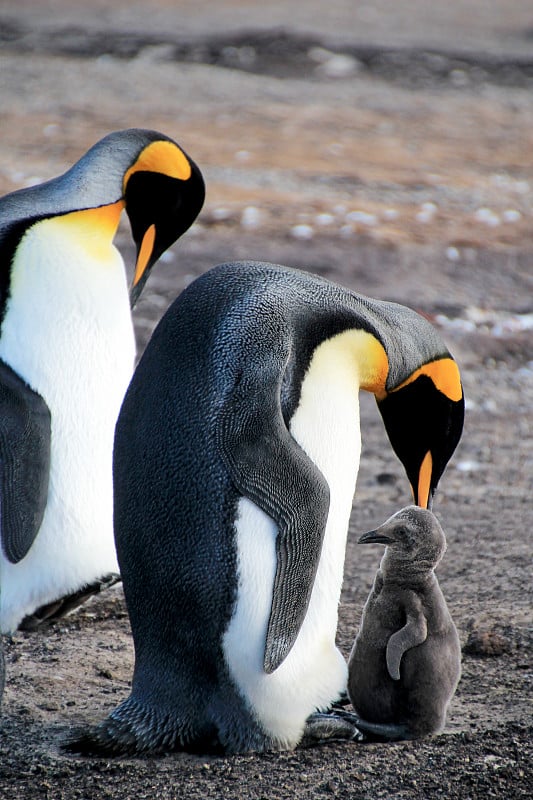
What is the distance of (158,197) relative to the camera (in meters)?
4.47

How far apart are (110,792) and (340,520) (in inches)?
34.6

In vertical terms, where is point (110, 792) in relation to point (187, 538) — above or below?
below

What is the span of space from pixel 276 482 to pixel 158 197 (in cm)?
200

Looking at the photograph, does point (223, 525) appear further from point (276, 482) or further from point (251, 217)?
point (251, 217)

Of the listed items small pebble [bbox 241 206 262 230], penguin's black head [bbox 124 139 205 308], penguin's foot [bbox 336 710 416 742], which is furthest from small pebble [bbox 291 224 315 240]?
penguin's foot [bbox 336 710 416 742]

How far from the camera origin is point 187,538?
2.81m

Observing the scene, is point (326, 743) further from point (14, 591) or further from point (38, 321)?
point (38, 321)

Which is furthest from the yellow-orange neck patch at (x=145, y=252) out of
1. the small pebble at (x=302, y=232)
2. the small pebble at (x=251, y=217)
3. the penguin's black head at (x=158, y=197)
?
the small pebble at (x=251, y=217)

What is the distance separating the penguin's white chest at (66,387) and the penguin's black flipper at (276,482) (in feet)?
3.75

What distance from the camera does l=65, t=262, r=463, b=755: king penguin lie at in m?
2.78

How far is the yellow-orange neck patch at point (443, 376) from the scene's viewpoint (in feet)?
10.7

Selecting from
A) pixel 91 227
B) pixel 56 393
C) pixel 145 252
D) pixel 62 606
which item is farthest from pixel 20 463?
pixel 145 252

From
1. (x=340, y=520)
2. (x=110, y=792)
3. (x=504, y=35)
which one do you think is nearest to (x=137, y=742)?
(x=110, y=792)

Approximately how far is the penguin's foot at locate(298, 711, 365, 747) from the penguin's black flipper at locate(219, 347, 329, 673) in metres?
0.23
